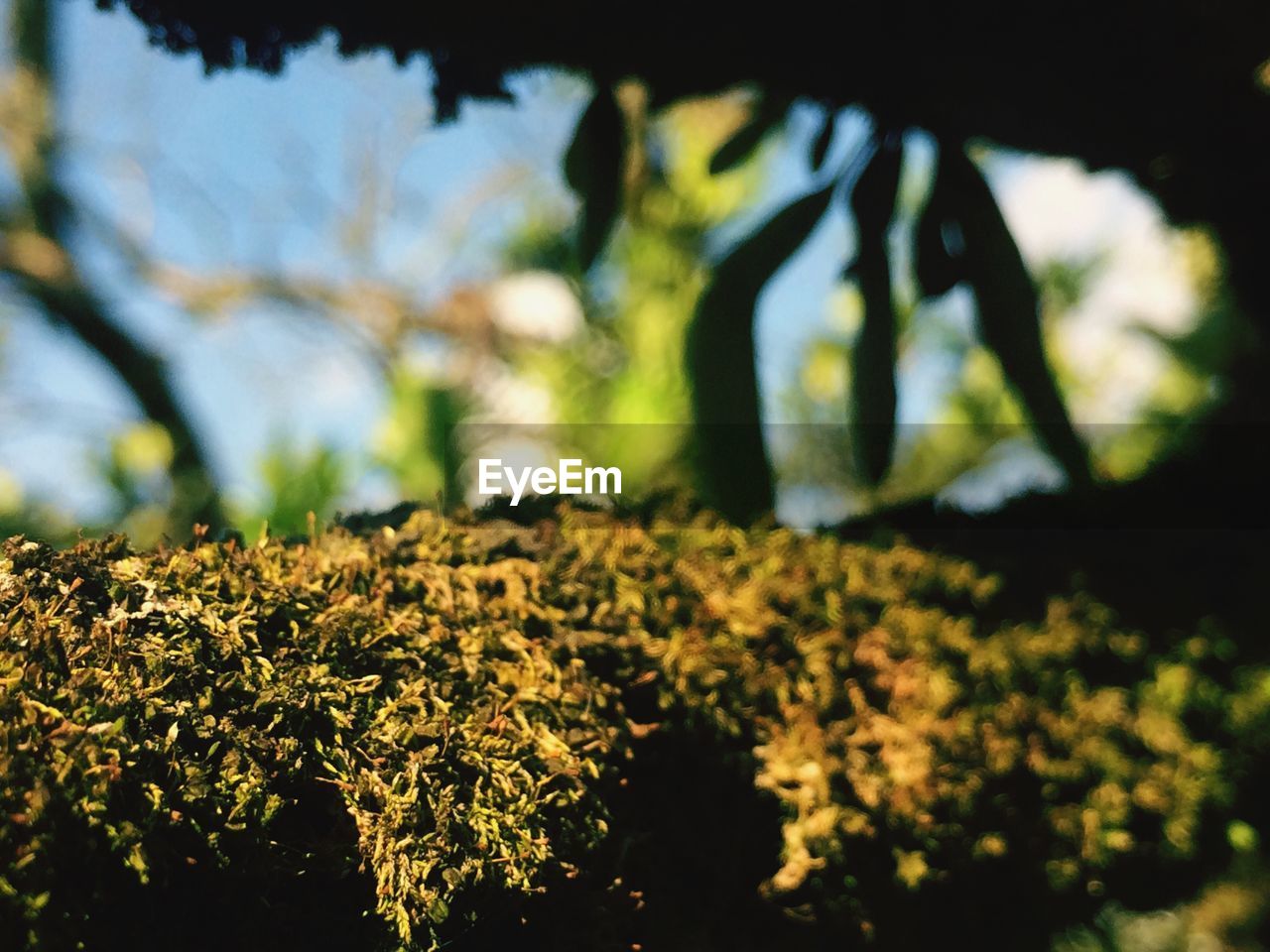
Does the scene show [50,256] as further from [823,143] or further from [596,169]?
[823,143]

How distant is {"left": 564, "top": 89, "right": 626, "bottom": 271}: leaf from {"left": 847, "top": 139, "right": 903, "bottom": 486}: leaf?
596 mm

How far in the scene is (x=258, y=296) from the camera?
7.63 metres

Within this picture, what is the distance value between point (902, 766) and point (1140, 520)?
1.42 metres

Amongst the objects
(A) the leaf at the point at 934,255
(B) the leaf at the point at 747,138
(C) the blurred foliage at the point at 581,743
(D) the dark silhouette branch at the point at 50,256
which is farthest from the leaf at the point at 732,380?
(D) the dark silhouette branch at the point at 50,256

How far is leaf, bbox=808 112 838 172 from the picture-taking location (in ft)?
6.94

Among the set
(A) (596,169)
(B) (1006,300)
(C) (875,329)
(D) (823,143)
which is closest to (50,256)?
(A) (596,169)

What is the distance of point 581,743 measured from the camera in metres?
1.35

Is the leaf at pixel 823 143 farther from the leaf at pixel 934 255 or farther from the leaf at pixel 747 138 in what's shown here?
the leaf at pixel 747 138

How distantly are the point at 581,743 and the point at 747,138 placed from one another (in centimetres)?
194

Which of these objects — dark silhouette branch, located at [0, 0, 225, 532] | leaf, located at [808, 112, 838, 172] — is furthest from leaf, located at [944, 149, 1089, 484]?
dark silhouette branch, located at [0, 0, 225, 532]

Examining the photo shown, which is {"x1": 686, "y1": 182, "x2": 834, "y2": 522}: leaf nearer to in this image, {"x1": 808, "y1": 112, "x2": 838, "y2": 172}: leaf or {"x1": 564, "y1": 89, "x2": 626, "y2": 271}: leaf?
{"x1": 808, "y1": 112, "x2": 838, "y2": 172}: leaf

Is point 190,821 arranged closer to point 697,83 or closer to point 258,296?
point 697,83

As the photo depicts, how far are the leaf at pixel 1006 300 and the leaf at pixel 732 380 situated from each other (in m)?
0.42

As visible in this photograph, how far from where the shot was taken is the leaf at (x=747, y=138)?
254 centimetres
